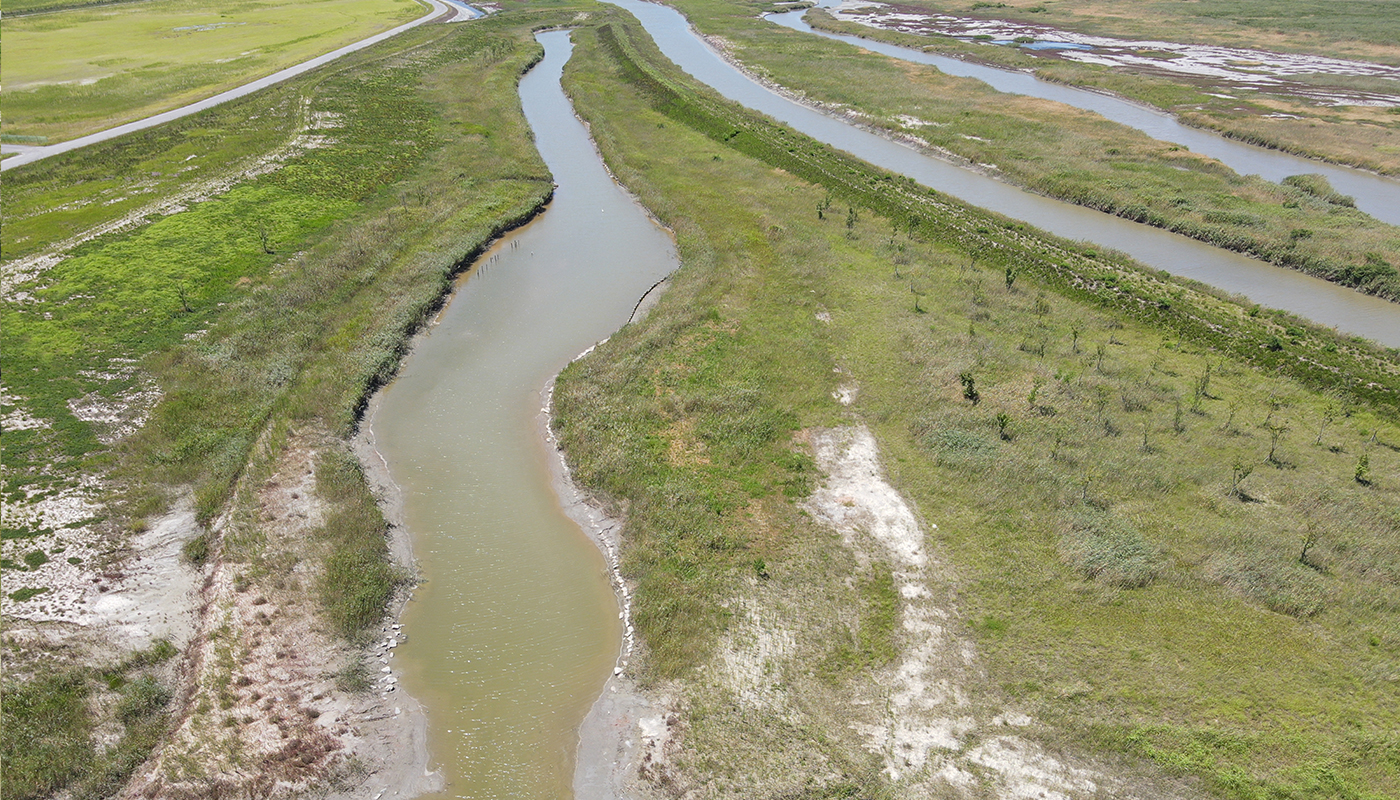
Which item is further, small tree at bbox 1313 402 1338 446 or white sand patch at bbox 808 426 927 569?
small tree at bbox 1313 402 1338 446

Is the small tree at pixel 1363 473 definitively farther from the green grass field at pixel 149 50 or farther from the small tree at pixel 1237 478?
the green grass field at pixel 149 50

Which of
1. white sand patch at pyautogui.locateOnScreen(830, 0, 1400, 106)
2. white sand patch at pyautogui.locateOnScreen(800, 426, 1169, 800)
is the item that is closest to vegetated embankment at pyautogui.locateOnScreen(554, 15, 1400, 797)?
white sand patch at pyautogui.locateOnScreen(800, 426, 1169, 800)

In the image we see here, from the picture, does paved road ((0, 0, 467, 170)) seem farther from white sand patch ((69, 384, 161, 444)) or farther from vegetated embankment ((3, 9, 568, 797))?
white sand patch ((69, 384, 161, 444))

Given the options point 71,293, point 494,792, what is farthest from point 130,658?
point 71,293

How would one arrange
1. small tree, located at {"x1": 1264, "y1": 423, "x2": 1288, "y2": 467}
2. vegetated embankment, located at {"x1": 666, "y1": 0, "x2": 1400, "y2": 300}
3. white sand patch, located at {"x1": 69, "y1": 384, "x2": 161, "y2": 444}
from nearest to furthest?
small tree, located at {"x1": 1264, "y1": 423, "x2": 1288, "y2": 467}
white sand patch, located at {"x1": 69, "y1": 384, "x2": 161, "y2": 444}
vegetated embankment, located at {"x1": 666, "y1": 0, "x2": 1400, "y2": 300}

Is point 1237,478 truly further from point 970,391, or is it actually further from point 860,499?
point 860,499

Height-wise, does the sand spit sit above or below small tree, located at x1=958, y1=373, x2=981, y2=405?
below

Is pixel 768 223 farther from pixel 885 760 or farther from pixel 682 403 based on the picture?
pixel 885 760

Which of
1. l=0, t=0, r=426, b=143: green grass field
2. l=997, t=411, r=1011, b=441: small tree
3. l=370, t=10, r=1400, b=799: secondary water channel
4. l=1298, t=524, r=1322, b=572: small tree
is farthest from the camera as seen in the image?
l=0, t=0, r=426, b=143: green grass field
